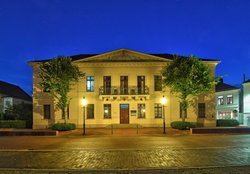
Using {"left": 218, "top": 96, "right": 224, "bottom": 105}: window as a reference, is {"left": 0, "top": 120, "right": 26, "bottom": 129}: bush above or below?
below

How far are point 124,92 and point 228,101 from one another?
20.2m

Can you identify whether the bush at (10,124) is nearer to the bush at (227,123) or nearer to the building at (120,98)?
the building at (120,98)

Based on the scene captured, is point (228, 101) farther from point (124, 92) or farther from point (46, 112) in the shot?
point (46, 112)

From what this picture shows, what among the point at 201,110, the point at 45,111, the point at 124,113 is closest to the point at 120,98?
the point at 124,113

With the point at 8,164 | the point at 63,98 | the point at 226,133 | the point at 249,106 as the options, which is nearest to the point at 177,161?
the point at 8,164

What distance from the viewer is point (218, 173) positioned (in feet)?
27.0

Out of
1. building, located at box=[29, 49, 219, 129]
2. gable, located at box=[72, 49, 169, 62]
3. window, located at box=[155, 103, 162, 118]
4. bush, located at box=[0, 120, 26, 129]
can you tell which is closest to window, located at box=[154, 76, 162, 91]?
building, located at box=[29, 49, 219, 129]

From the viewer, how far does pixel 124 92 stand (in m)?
32.7

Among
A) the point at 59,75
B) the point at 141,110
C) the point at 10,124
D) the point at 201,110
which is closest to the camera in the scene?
the point at 59,75

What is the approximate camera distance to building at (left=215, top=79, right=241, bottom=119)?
41787 millimetres

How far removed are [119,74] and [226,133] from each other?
565 inches

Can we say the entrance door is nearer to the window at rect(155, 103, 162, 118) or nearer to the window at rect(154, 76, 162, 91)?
the window at rect(155, 103, 162, 118)

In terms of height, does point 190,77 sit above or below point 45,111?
above

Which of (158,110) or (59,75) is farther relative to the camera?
(158,110)
